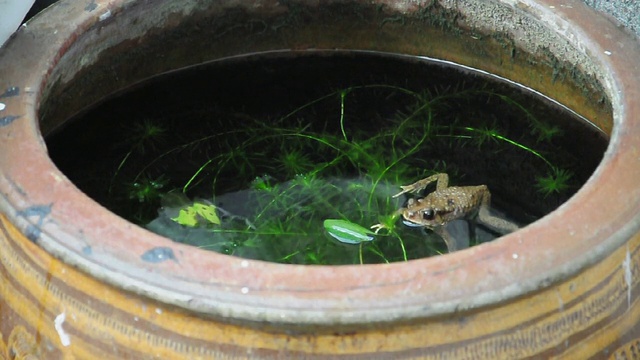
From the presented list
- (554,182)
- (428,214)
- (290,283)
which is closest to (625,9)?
(554,182)

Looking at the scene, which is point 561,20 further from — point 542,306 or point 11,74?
point 11,74

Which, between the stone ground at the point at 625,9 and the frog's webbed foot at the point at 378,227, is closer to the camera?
the frog's webbed foot at the point at 378,227

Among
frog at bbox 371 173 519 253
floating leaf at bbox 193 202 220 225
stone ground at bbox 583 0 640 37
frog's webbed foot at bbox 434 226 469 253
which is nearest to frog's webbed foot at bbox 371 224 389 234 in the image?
frog at bbox 371 173 519 253

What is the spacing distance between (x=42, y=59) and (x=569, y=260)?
941mm

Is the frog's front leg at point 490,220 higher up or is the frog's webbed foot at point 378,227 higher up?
the frog's front leg at point 490,220

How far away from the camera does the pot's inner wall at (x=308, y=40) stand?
190 cm

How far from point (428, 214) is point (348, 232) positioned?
0.16 m

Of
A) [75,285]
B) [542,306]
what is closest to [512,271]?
[542,306]

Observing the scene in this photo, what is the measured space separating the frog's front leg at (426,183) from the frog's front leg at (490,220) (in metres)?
0.09

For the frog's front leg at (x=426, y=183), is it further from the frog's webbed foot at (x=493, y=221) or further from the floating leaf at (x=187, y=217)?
the floating leaf at (x=187, y=217)

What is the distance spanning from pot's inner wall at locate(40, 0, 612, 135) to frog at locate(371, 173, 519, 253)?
311mm

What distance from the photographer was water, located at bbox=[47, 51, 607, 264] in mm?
1851

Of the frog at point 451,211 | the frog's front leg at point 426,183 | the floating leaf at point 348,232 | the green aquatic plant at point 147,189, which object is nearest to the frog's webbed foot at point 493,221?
the frog at point 451,211

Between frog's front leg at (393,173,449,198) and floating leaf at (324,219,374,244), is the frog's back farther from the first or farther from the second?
floating leaf at (324,219,374,244)
